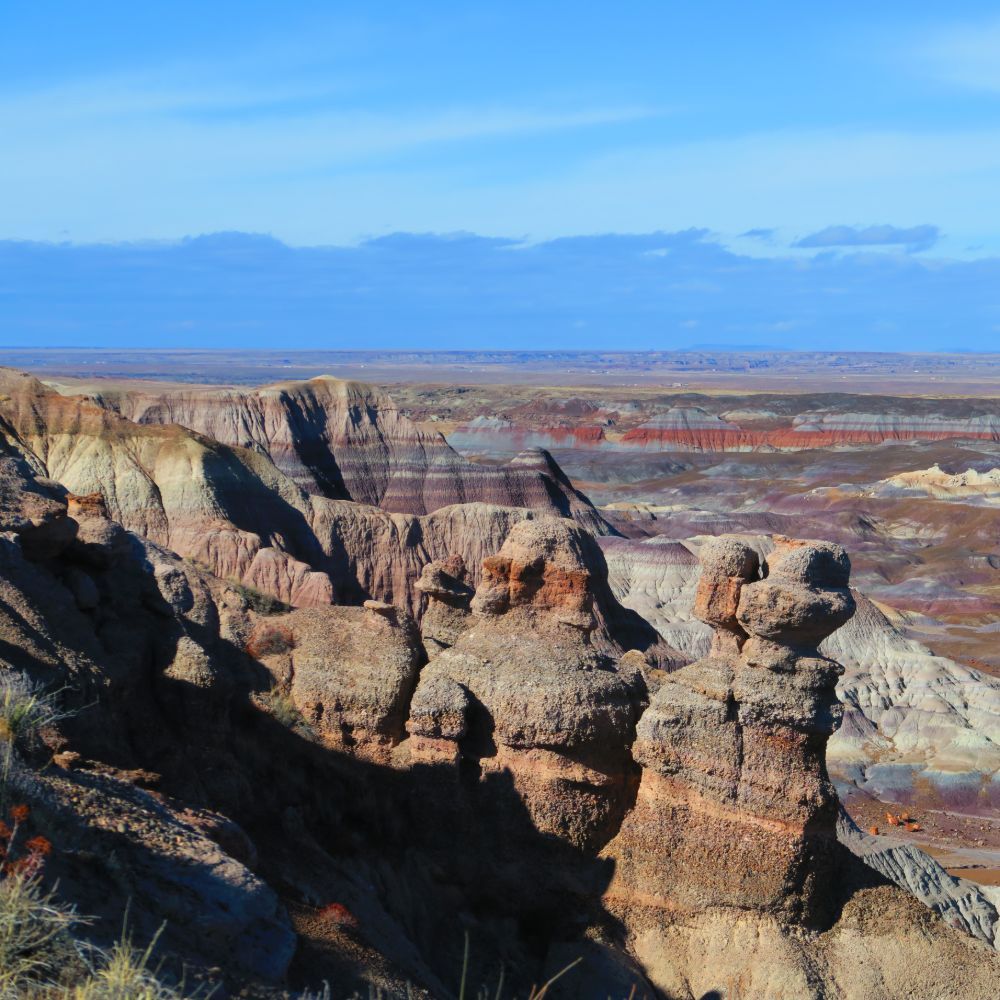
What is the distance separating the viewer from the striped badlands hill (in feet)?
174

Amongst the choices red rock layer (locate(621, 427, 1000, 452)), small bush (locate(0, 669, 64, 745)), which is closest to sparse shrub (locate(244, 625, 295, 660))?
small bush (locate(0, 669, 64, 745))

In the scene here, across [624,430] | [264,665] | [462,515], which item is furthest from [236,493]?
[624,430]

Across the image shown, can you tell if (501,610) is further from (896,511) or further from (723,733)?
(896,511)

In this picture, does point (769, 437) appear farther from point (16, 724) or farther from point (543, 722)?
point (16, 724)

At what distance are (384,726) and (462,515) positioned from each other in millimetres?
25957

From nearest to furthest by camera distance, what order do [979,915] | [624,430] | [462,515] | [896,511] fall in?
1. [979,915]
2. [462,515]
3. [896,511]
4. [624,430]

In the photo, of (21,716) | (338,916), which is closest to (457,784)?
(338,916)

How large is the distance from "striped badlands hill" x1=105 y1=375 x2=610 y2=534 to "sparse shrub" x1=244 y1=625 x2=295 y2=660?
3390cm

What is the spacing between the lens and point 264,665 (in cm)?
1697

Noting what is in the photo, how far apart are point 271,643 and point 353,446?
37.9m

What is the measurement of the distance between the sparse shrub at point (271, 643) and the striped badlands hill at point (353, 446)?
33.9 meters

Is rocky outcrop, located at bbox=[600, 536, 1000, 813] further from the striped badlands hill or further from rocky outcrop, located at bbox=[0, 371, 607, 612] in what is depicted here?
rocky outcrop, located at bbox=[0, 371, 607, 612]

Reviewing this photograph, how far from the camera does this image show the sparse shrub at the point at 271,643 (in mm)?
17203

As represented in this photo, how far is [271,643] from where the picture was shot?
17.3 meters
